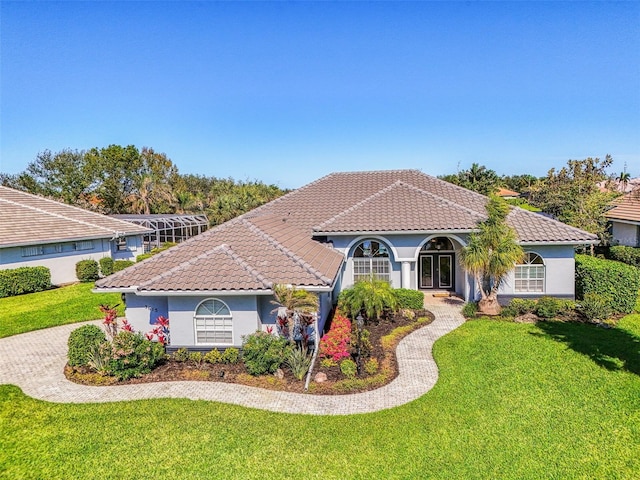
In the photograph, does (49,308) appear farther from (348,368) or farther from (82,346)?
(348,368)

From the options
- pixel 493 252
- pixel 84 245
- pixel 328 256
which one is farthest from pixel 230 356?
pixel 84 245

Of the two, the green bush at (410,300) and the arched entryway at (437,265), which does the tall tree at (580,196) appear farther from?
the green bush at (410,300)

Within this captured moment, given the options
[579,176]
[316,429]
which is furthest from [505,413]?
[579,176]

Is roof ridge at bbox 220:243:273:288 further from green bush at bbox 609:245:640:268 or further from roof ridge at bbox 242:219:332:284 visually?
green bush at bbox 609:245:640:268

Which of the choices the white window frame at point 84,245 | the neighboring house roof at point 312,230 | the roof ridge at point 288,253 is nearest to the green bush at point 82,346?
the neighboring house roof at point 312,230

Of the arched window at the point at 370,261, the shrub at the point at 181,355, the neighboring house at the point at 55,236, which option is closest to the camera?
the shrub at the point at 181,355

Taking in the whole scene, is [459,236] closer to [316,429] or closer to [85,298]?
[316,429]
